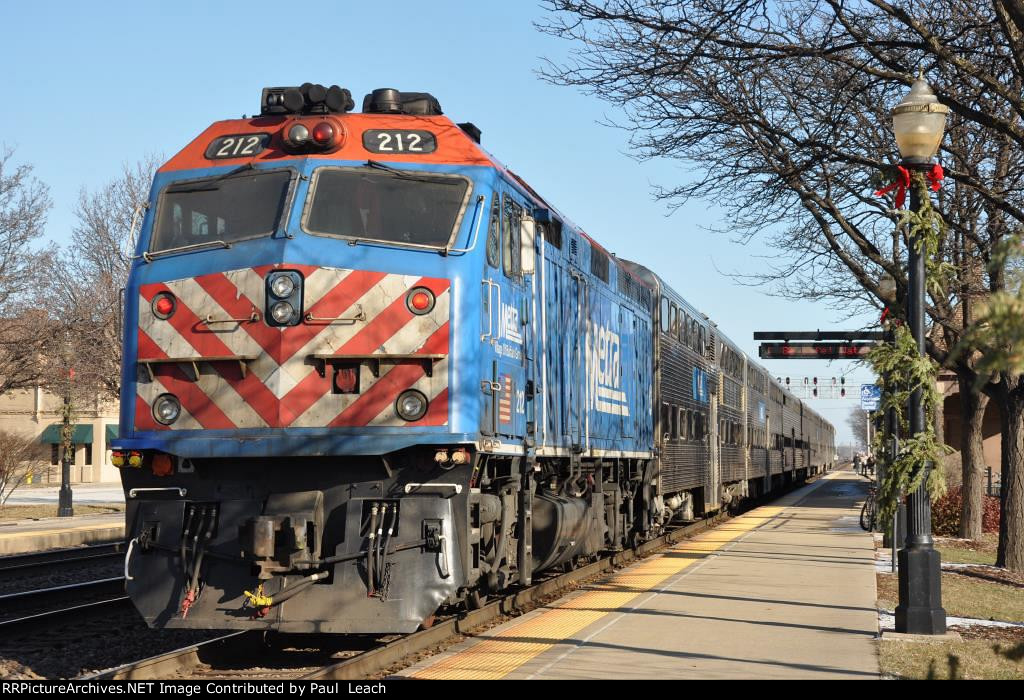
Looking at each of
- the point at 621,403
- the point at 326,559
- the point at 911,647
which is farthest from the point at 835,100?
the point at 326,559

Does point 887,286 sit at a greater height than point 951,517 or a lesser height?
greater

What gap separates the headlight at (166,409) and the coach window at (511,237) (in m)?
3.03

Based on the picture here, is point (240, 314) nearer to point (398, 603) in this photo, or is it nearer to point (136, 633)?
point (398, 603)

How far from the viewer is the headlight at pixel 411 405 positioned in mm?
8414

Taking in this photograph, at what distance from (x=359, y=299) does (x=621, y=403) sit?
7.61 meters

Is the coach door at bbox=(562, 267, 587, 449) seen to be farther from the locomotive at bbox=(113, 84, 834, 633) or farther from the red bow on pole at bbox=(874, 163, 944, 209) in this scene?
the red bow on pole at bbox=(874, 163, 944, 209)

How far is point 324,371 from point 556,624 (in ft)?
12.1

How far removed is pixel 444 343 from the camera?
27.9ft

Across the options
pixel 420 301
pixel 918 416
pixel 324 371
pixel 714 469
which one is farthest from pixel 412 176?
pixel 714 469

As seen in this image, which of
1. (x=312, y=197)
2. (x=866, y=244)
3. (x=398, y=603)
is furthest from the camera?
(x=866, y=244)

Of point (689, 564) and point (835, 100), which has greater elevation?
point (835, 100)

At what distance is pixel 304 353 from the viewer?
855 cm

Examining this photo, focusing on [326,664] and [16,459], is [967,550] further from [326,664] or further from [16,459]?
[16,459]

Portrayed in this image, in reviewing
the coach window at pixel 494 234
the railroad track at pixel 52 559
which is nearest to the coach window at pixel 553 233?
the coach window at pixel 494 234
